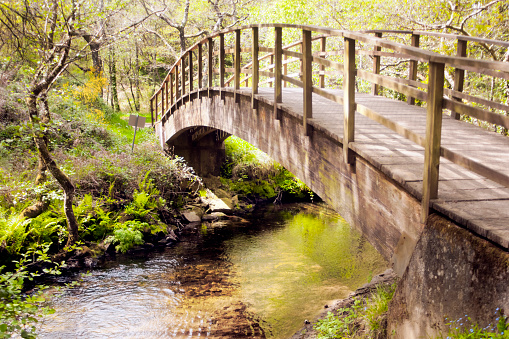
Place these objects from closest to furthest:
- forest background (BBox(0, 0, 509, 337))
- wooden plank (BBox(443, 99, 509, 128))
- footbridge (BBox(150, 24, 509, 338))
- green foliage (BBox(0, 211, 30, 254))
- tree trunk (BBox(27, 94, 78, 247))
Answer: wooden plank (BBox(443, 99, 509, 128)) < footbridge (BBox(150, 24, 509, 338)) < forest background (BBox(0, 0, 509, 337)) < tree trunk (BBox(27, 94, 78, 247)) < green foliage (BBox(0, 211, 30, 254))

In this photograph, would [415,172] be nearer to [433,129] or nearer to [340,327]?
[433,129]

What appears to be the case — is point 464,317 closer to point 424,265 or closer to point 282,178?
point 424,265

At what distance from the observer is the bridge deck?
9.46 ft

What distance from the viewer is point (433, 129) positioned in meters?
3.03

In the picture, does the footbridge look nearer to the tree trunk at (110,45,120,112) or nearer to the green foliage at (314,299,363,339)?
the green foliage at (314,299,363,339)

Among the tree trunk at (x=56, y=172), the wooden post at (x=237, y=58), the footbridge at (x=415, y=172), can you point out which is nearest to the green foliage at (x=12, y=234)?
the tree trunk at (x=56, y=172)

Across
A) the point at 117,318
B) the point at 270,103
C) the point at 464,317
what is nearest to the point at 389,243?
the point at 464,317

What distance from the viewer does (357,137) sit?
186 inches

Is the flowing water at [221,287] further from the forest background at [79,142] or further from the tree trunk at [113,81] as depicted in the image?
the tree trunk at [113,81]

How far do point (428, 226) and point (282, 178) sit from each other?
14.5 meters

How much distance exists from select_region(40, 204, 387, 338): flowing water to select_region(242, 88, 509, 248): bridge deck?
3.58 meters

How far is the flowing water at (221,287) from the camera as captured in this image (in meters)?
7.00

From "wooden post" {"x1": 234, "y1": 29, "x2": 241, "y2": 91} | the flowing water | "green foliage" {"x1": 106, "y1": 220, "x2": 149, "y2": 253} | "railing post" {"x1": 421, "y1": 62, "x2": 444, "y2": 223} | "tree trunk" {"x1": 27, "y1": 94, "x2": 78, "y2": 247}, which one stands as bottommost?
the flowing water

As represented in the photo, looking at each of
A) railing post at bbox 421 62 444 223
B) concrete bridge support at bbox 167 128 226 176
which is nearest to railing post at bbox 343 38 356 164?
railing post at bbox 421 62 444 223
